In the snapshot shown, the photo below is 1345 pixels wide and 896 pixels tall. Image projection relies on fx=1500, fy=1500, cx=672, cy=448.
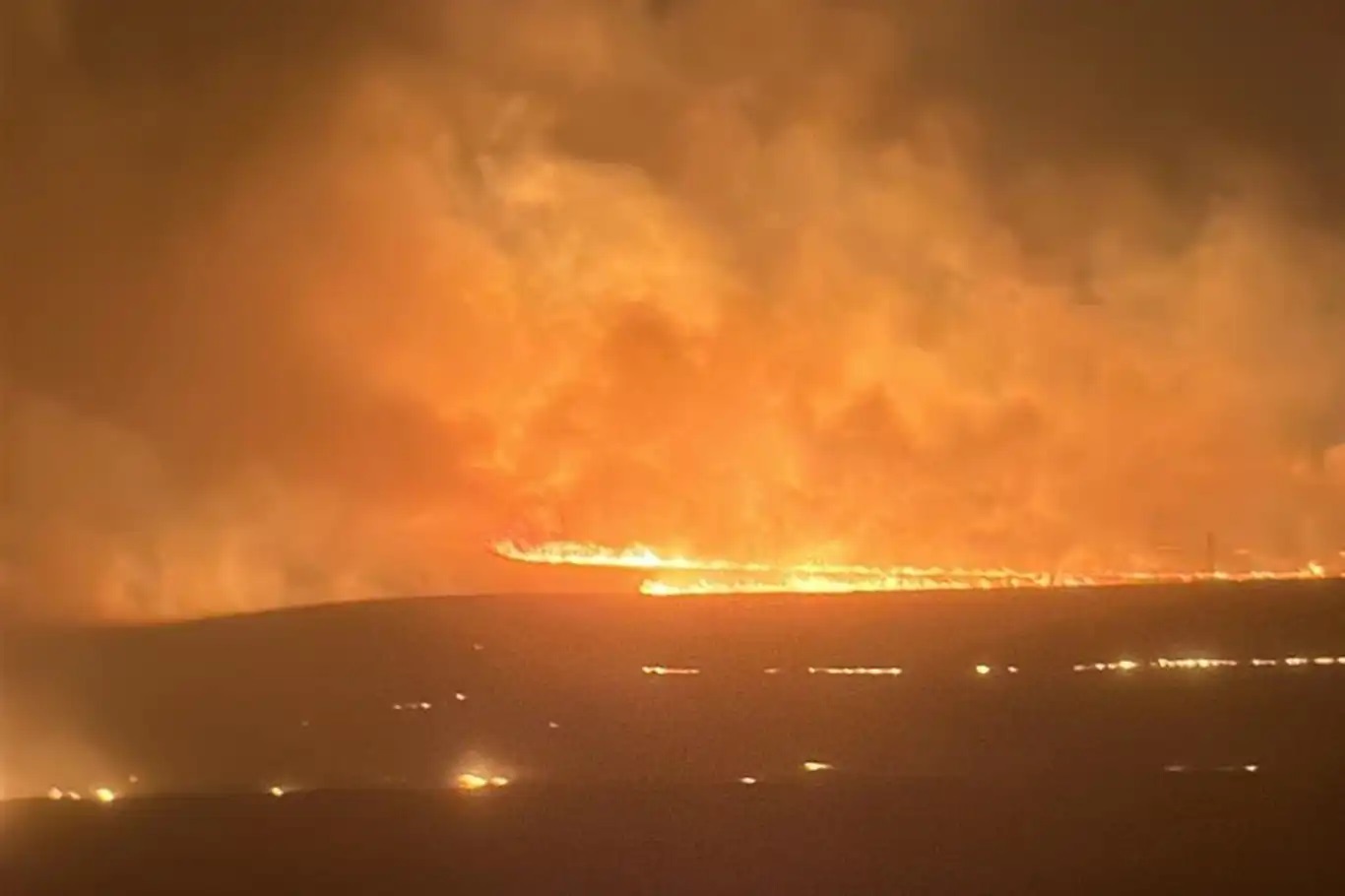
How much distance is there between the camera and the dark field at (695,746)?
1019cm

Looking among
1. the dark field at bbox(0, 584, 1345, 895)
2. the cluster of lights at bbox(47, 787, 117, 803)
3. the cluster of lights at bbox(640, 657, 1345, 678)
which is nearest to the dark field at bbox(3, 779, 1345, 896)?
the dark field at bbox(0, 584, 1345, 895)

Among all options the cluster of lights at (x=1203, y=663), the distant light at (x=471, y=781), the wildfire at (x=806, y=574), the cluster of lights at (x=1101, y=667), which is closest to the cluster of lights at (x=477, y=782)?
the distant light at (x=471, y=781)

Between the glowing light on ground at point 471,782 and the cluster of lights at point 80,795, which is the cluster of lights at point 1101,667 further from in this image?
the cluster of lights at point 80,795

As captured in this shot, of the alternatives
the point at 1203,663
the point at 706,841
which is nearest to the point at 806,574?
the point at 706,841

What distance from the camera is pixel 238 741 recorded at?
11.5 metres

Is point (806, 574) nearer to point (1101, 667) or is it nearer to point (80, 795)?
point (1101, 667)

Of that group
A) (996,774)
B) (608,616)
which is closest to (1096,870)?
(996,774)

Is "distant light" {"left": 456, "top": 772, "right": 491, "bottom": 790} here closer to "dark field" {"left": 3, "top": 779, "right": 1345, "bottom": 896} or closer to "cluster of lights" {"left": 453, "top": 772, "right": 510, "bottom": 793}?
"cluster of lights" {"left": 453, "top": 772, "right": 510, "bottom": 793}

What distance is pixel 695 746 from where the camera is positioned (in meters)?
11.3

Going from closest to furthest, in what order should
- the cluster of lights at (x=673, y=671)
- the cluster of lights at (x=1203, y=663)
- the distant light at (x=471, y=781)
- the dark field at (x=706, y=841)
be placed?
the dark field at (x=706, y=841) < the distant light at (x=471, y=781) < the cluster of lights at (x=673, y=671) < the cluster of lights at (x=1203, y=663)

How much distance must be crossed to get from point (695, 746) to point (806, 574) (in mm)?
2211

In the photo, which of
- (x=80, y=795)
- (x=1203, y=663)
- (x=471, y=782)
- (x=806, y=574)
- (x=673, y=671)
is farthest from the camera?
(x=806, y=574)

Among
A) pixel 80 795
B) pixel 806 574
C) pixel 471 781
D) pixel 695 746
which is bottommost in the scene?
pixel 80 795

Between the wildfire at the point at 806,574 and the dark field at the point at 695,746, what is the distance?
0.49 m
